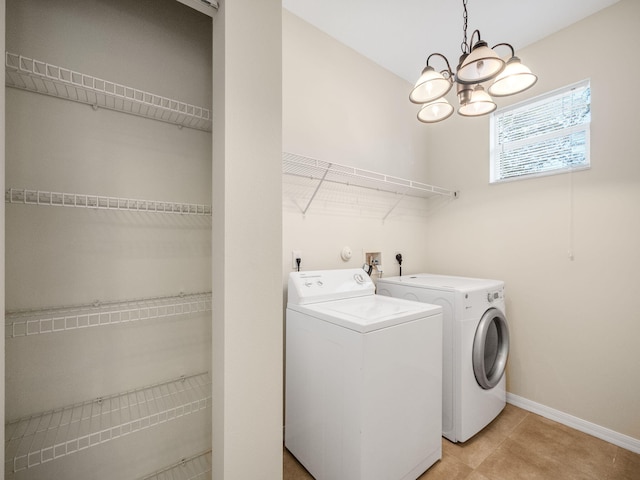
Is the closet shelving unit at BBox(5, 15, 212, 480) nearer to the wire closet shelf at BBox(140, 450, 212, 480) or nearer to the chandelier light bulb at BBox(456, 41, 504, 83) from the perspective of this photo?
the wire closet shelf at BBox(140, 450, 212, 480)

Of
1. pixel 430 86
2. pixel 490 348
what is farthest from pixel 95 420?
pixel 490 348

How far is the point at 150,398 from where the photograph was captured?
4.10ft

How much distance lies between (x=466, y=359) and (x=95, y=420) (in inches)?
78.2

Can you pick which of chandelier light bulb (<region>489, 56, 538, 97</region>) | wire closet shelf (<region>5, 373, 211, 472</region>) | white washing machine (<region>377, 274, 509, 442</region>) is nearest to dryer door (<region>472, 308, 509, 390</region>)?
white washing machine (<region>377, 274, 509, 442</region>)

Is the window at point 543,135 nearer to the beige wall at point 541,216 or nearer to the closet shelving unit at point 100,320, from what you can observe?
the beige wall at point 541,216

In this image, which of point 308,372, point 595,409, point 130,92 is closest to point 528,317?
point 595,409

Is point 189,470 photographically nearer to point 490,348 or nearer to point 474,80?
point 490,348

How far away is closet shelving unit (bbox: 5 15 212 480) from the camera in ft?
3.31

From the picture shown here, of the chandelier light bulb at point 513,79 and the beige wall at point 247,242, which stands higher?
the chandelier light bulb at point 513,79

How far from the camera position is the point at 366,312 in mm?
1505

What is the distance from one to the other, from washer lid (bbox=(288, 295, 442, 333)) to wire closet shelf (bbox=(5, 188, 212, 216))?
0.80 metres

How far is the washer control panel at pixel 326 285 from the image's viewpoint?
5.67ft

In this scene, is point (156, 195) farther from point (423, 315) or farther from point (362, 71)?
point (362, 71)

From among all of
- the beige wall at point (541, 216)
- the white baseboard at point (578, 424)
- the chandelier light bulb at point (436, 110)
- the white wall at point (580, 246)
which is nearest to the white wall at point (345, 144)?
the beige wall at point (541, 216)
